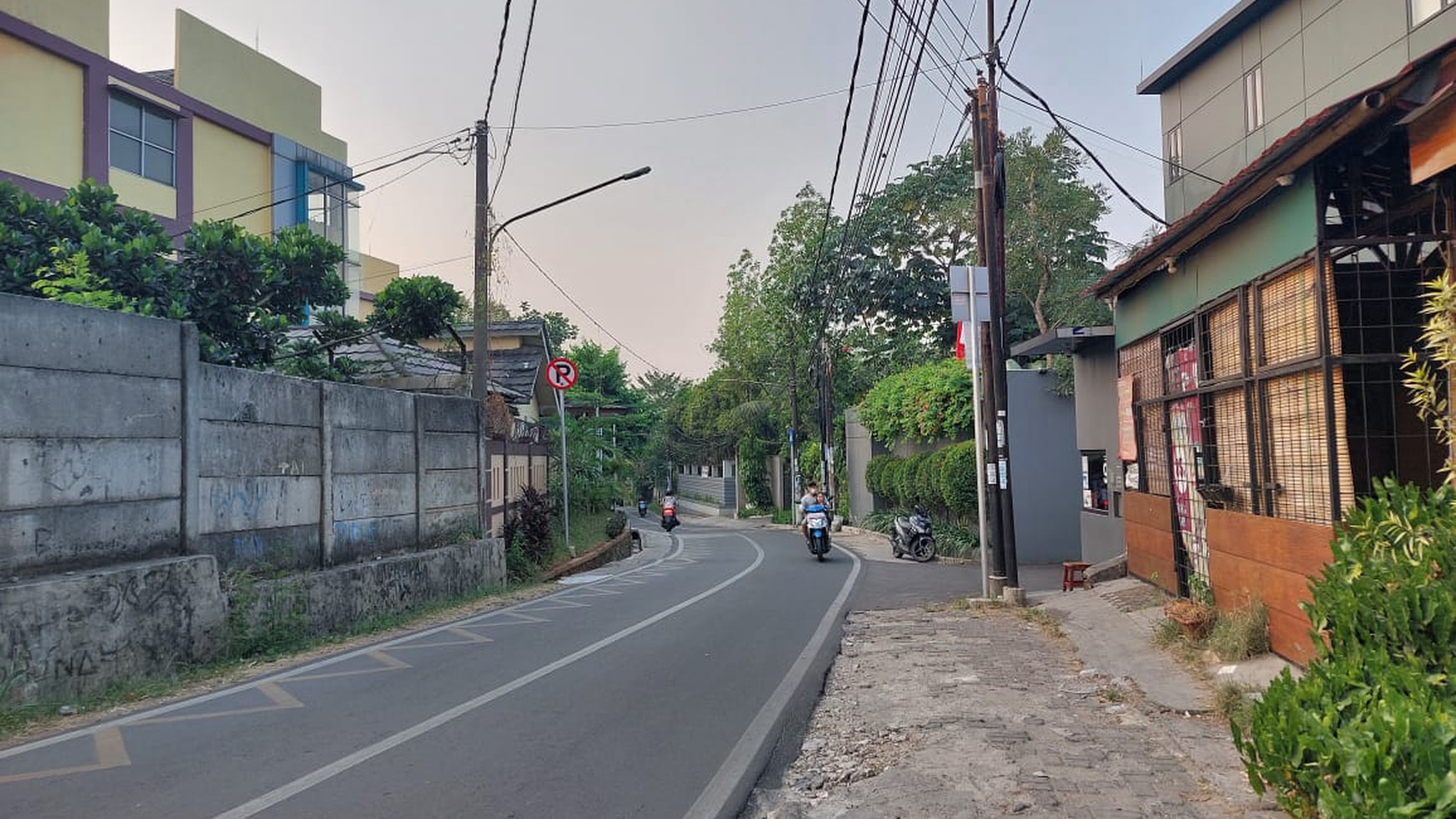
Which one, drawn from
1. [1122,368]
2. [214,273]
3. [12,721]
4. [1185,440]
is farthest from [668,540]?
[12,721]

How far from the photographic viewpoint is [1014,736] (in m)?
6.29

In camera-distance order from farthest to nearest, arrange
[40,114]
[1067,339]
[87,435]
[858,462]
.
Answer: [858,462] → [40,114] → [1067,339] → [87,435]

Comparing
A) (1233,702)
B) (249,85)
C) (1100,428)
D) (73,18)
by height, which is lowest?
(1233,702)

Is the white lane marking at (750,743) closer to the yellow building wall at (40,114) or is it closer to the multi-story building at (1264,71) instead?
the multi-story building at (1264,71)

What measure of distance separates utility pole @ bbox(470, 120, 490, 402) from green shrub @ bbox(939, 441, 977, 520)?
973 cm

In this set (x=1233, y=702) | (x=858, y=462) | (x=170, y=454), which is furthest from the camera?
(x=858, y=462)

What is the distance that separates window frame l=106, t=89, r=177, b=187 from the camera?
878 inches

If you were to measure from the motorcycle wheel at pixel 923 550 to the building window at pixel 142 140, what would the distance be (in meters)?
19.6

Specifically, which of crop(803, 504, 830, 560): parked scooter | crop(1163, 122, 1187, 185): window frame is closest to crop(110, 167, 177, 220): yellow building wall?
crop(803, 504, 830, 560): parked scooter

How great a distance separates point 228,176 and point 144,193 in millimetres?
3458

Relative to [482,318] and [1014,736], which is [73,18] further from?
[1014,736]

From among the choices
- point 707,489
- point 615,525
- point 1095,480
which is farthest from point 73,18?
point 707,489

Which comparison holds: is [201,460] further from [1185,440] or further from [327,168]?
[327,168]

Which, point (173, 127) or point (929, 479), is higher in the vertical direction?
point (173, 127)
